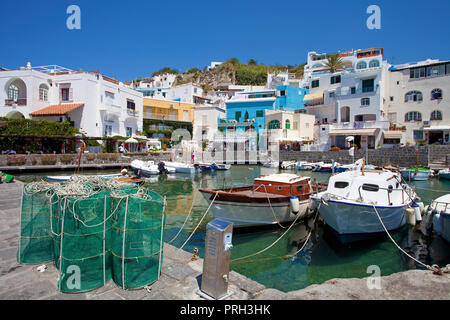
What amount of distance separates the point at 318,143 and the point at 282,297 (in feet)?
140

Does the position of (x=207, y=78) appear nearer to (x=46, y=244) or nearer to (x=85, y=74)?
(x=85, y=74)

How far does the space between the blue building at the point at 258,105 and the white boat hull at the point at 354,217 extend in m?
39.5

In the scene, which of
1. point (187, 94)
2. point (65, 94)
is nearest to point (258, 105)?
point (187, 94)

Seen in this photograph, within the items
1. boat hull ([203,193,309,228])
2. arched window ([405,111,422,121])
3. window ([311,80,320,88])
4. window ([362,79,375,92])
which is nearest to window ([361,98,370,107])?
window ([362,79,375,92])

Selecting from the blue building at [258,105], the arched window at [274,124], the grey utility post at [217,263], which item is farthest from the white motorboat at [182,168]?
the grey utility post at [217,263]

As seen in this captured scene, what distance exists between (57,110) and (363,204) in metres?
38.4

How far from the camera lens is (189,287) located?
4.77m

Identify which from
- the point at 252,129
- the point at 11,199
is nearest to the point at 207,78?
the point at 252,129

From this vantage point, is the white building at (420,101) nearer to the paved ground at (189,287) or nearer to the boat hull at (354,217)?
the boat hull at (354,217)

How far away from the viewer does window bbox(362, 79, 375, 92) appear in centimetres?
4012

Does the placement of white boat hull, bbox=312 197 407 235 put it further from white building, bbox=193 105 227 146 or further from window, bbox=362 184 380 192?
white building, bbox=193 105 227 146

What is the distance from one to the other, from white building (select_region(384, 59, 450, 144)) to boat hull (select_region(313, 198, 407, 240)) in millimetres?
33575

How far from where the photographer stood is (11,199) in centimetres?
1127

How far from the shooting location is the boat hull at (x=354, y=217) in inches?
384
